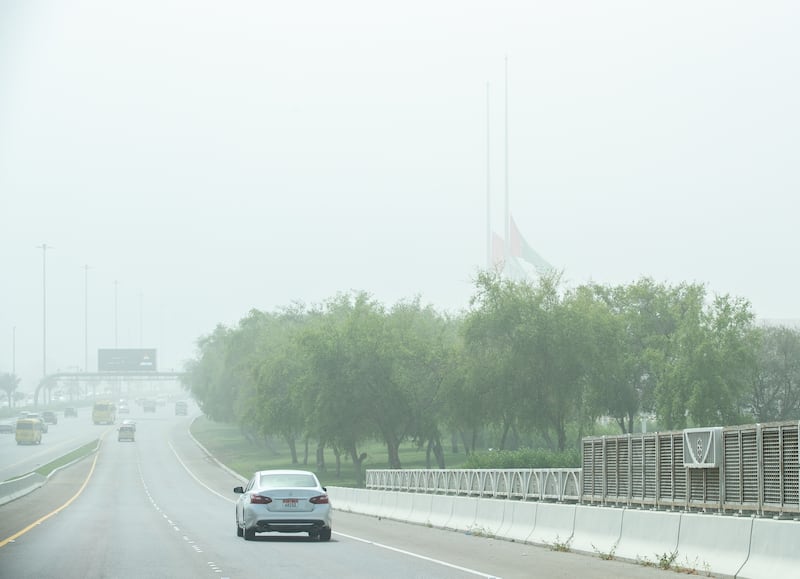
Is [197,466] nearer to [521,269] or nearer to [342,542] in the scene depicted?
[521,269]

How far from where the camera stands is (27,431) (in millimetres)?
131125

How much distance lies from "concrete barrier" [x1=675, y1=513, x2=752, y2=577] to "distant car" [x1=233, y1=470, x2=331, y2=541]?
9.67 m

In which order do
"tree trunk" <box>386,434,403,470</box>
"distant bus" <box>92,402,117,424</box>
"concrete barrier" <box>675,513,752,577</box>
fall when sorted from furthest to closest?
1. "distant bus" <box>92,402,117,424</box>
2. "tree trunk" <box>386,434,403,470</box>
3. "concrete barrier" <box>675,513,752,577</box>

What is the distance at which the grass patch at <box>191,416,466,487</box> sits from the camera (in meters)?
91.5

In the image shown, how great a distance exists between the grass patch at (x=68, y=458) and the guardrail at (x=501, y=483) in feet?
147

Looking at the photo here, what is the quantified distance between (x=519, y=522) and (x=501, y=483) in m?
8.64

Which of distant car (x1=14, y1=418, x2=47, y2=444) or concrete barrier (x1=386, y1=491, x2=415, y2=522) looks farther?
distant car (x1=14, y1=418, x2=47, y2=444)

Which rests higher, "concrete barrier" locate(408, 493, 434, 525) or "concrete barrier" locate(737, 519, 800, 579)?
"concrete barrier" locate(737, 519, 800, 579)

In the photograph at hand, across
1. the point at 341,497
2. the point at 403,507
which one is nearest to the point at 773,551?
the point at 403,507

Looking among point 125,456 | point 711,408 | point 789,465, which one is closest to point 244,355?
→ point 125,456

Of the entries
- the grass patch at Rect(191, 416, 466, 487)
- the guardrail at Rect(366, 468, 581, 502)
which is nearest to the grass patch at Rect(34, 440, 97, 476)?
the grass patch at Rect(191, 416, 466, 487)

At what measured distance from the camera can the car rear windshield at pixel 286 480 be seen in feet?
88.5

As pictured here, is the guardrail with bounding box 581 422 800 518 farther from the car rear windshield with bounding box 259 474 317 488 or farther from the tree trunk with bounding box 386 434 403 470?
the tree trunk with bounding box 386 434 403 470

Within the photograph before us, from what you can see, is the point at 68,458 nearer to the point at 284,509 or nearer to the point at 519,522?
the point at 284,509
